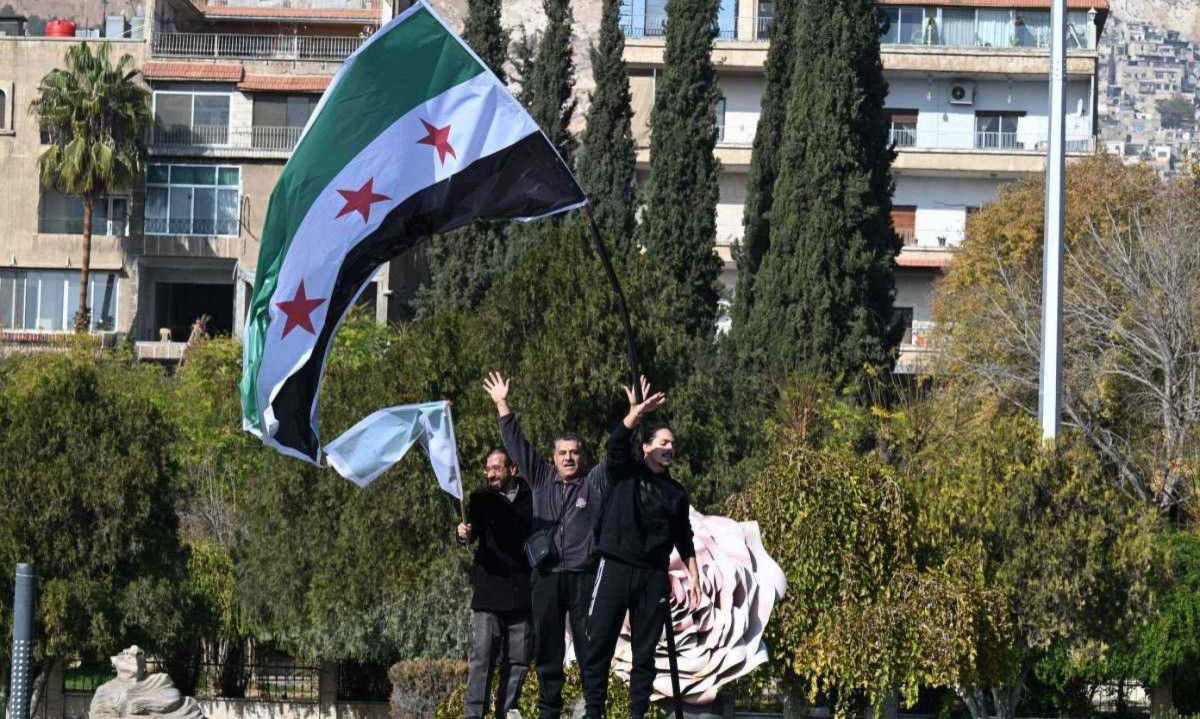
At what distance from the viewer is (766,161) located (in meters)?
45.6

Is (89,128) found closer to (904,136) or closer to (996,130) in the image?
(904,136)

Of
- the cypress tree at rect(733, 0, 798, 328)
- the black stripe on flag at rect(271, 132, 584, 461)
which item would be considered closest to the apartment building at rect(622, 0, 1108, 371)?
the cypress tree at rect(733, 0, 798, 328)

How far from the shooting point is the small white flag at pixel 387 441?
45.8ft

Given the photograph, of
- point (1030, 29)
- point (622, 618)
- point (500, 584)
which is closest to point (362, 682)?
point (500, 584)

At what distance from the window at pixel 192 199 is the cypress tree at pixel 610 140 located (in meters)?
13.0

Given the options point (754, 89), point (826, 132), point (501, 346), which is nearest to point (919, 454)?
point (501, 346)

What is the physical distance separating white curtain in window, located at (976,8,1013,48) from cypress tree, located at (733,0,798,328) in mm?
13771

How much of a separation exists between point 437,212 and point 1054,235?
12.3m

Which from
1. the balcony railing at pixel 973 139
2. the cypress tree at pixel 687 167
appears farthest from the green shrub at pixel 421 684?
the balcony railing at pixel 973 139

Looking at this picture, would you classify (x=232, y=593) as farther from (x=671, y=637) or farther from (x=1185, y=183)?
(x=1185, y=183)

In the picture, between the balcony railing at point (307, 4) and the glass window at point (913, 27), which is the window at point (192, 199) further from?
the glass window at point (913, 27)

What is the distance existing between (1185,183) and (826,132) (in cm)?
741

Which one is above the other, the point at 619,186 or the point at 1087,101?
the point at 1087,101

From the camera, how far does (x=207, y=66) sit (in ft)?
187
